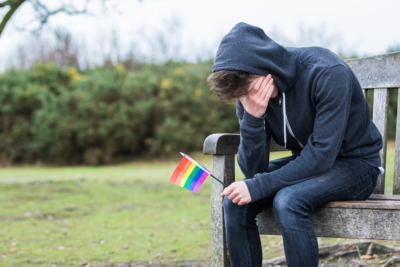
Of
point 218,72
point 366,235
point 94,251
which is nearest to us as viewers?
point 366,235

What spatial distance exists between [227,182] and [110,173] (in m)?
8.02

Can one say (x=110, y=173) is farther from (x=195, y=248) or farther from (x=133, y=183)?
(x=195, y=248)

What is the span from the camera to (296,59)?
1.96 m

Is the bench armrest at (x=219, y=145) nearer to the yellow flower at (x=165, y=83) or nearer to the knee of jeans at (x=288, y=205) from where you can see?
the knee of jeans at (x=288, y=205)

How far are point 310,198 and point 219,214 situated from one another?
0.47 meters

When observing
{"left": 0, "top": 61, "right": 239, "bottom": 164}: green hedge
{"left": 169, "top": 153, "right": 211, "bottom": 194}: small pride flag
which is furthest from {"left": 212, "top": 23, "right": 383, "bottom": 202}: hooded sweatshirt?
{"left": 0, "top": 61, "right": 239, "bottom": 164}: green hedge

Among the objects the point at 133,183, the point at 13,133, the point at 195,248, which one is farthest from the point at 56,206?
the point at 13,133

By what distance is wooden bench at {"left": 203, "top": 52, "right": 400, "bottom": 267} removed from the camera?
1.66 m

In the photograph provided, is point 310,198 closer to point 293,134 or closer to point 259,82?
point 293,134

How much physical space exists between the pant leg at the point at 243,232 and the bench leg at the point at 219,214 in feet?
0.28

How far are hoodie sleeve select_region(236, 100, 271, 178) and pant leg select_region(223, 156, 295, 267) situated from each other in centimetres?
22

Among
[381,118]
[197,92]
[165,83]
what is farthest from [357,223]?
[165,83]

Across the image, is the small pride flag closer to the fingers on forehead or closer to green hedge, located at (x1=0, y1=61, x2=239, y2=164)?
the fingers on forehead

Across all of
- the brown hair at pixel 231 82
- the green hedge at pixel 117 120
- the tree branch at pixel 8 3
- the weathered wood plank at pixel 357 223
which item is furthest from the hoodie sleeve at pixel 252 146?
the green hedge at pixel 117 120
